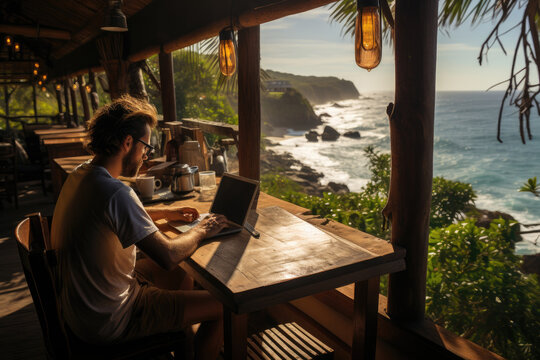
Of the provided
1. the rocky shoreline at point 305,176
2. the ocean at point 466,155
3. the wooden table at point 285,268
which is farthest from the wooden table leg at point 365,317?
the ocean at point 466,155

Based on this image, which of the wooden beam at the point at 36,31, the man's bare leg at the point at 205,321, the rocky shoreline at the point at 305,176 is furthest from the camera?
the rocky shoreline at the point at 305,176

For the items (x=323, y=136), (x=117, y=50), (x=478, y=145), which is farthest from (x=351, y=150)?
(x=117, y=50)

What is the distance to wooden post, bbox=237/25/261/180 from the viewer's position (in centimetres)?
315

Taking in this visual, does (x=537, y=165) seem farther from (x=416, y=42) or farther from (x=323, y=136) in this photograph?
(x=416, y=42)

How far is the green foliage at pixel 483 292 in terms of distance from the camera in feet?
8.25

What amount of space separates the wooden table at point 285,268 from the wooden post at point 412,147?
146 millimetres

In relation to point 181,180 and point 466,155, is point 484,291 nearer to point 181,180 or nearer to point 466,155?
point 181,180

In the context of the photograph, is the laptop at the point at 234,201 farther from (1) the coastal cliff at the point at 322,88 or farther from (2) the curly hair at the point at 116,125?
(1) the coastal cliff at the point at 322,88

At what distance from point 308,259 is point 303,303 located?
111 cm

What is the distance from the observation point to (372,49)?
1779mm

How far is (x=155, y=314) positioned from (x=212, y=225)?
0.43m

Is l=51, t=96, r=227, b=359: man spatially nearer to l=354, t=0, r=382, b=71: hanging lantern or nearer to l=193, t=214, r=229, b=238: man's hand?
l=193, t=214, r=229, b=238: man's hand

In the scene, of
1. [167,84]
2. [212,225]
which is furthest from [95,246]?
[167,84]

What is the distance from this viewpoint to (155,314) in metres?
1.67
